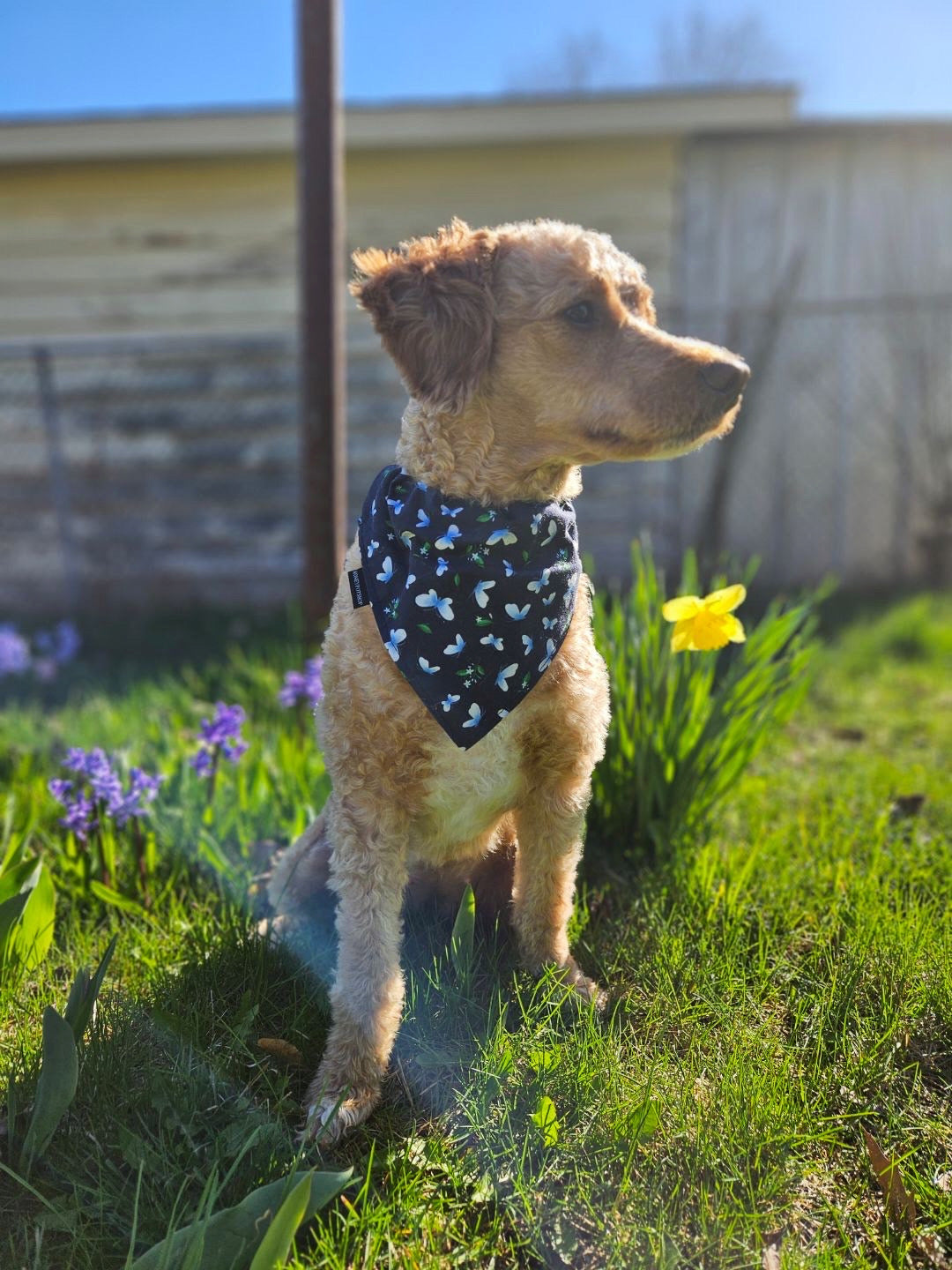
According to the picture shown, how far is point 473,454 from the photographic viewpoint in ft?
6.57

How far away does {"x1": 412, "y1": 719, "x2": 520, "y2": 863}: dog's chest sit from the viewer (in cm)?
196

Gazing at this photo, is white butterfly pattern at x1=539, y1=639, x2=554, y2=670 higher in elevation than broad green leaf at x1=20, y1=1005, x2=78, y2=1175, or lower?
higher

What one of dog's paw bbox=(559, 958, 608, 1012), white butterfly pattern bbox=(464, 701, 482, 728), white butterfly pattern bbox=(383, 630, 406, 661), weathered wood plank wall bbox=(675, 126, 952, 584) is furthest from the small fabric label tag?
weathered wood plank wall bbox=(675, 126, 952, 584)

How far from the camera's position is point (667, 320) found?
24.3ft

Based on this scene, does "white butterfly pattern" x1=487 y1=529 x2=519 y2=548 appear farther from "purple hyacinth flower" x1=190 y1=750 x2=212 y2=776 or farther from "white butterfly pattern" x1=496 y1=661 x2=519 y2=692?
"purple hyacinth flower" x1=190 y1=750 x2=212 y2=776

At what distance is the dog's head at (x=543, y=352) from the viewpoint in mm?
1944

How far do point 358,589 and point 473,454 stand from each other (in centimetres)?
37

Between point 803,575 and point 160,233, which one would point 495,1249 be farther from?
point 160,233

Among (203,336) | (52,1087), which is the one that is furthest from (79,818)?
(203,336)

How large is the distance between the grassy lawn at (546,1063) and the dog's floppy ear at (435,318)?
128 cm

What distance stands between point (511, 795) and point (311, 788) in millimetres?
1027

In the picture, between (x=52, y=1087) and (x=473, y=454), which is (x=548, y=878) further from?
(x=52, y=1087)

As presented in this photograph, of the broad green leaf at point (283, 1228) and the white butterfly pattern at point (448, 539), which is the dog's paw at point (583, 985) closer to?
the broad green leaf at point (283, 1228)

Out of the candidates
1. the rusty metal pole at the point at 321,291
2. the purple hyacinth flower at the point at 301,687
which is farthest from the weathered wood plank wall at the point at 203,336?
the purple hyacinth flower at the point at 301,687
